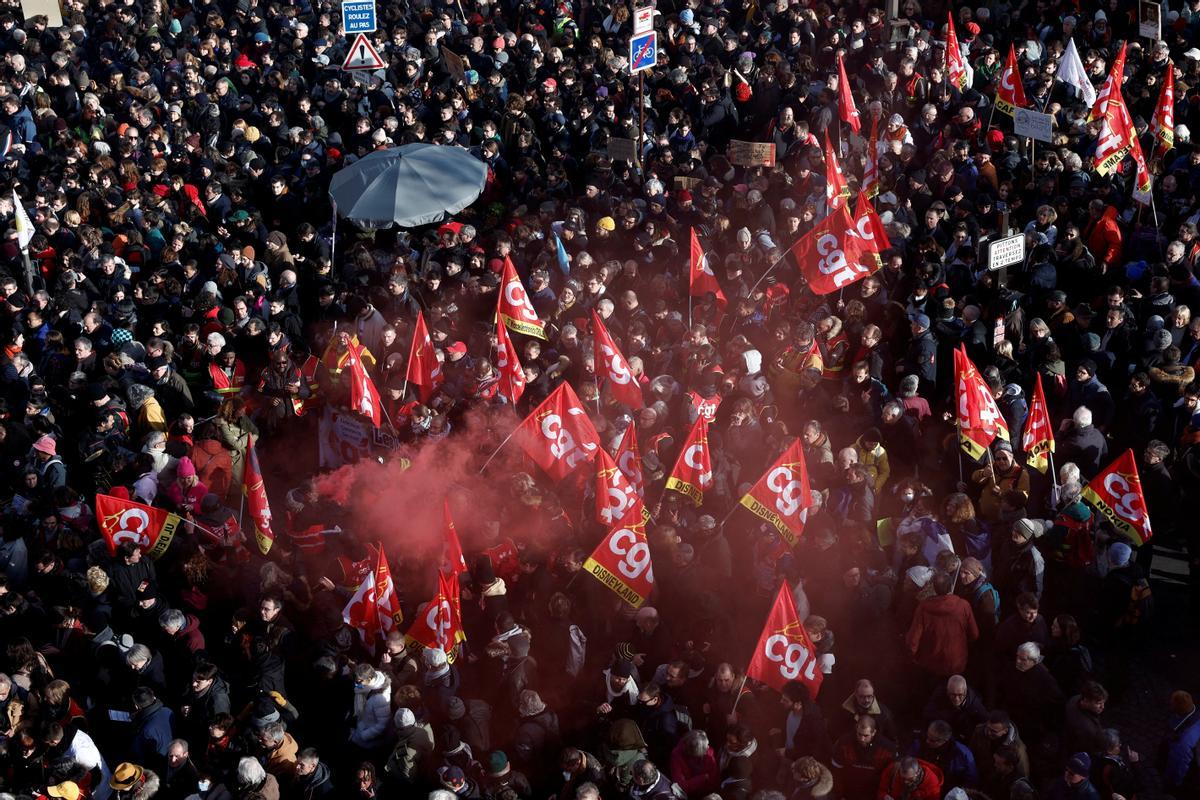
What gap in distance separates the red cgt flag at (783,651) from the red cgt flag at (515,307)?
475 centimetres

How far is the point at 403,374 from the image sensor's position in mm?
13023

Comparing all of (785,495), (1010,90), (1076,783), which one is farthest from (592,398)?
(1010,90)

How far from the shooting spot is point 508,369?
12.5 meters

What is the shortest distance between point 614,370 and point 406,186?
3.93 metres

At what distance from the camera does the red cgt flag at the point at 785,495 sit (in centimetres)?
1036

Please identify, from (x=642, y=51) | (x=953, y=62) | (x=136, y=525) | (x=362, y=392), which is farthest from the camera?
(x=953, y=62)

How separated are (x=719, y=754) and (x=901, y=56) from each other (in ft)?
39.4

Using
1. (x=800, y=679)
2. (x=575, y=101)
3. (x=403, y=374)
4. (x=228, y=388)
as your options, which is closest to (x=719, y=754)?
(x=800, y=679)

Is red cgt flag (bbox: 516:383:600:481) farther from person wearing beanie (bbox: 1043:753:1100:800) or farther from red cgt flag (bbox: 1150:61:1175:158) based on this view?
red cgt flag (bbox: 1150:61:1175:158)

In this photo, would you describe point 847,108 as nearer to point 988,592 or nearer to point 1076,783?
point 988,592

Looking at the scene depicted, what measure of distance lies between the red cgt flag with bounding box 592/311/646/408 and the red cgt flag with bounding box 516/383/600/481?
0.92 m

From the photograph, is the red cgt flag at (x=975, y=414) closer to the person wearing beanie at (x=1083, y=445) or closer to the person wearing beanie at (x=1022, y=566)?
the person wearing beanie at (x=1083, y=445)

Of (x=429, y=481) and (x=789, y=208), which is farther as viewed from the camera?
A: (x=789, y=208)

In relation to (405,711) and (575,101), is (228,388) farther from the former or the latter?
(575,101)
